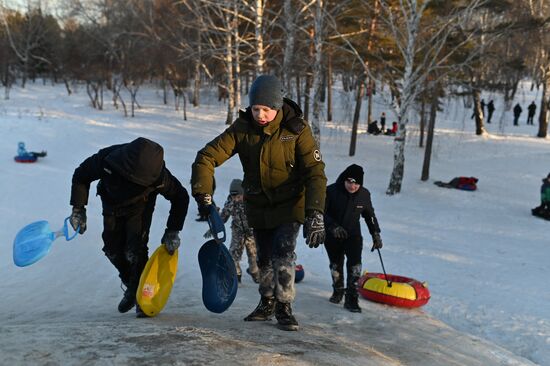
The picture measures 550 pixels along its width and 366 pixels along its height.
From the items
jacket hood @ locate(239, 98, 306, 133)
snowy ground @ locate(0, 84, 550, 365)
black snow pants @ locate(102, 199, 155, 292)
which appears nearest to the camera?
snowy ground @ locate(0, 84, 550, 365)

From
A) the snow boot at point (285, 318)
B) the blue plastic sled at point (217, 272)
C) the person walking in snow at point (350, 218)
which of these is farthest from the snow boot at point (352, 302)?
the blue plastic sled at point (217, 272)

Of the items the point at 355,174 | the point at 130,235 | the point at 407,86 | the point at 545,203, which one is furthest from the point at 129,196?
the point at 407,86

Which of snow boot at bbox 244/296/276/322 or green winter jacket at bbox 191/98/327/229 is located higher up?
green winter jacket at bbox 191/98/327/229

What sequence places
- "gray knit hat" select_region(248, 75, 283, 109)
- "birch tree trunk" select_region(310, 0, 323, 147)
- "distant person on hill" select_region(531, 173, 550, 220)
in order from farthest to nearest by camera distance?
"birch tree trunk" select_region(310, 0, 323, 147), "distant person on hill" select_region(531, 173, 550, 220), "gray knit hat" select_region(248, 75, 283, 109)

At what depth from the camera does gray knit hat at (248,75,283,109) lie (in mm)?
3377

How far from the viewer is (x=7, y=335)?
301cm

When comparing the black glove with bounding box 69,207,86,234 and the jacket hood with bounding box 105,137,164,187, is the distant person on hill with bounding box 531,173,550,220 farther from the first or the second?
the black glove with bounding box 69,207,86,234

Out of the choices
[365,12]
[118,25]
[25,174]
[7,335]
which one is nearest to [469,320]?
[7,335]

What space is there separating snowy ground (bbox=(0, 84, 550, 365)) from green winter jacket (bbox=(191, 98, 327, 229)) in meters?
0.99

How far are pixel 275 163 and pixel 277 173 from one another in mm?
86

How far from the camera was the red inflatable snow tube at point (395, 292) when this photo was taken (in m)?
5.89

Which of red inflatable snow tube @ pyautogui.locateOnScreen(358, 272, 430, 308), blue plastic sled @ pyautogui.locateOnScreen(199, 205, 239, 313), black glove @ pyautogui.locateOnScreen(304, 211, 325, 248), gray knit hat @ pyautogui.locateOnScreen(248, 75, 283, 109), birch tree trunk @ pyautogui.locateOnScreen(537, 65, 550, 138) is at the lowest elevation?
red inflatable snow tube @ pyautogui.locateOnScreen(358, 272, 430, 308)

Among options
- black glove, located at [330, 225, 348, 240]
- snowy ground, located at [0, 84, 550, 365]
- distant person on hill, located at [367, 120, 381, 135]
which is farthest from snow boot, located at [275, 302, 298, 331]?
distant person on hill, located at [367, 120, 381, 135]

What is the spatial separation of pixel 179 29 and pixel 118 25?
14.6 meters
